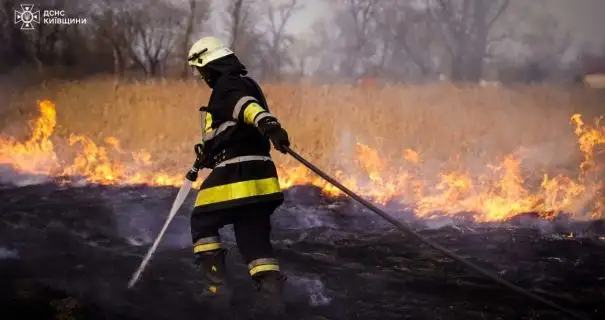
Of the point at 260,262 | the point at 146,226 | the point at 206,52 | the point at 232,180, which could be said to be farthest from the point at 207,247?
the point at 206,52

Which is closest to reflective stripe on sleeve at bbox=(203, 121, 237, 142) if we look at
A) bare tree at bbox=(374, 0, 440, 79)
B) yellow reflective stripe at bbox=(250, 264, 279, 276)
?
yellow reflective stripe at bbox=(250, 264, 279, 276)

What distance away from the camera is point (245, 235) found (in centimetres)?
282

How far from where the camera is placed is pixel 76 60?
10.7 feet

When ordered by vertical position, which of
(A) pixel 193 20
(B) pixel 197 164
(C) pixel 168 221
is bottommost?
(C) pixel 168 221

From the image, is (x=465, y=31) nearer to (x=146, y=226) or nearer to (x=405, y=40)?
(x=405, y=40)

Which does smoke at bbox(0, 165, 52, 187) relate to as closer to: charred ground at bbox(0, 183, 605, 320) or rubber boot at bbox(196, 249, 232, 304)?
charred ground at bbox(0, 183, 605, 320)

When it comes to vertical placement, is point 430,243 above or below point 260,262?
above

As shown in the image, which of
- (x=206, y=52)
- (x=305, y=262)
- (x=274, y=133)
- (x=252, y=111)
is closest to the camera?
(x=274, y=133)

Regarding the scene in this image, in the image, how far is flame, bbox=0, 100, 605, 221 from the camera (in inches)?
121

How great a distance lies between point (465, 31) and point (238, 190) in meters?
1.54

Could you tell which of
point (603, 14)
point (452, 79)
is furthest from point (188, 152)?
point (603, 14)

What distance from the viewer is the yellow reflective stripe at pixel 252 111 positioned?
2521 mm

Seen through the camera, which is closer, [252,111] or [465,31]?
[252,111]

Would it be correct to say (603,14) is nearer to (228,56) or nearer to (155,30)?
(228,56)
